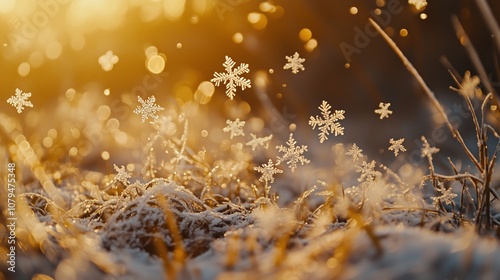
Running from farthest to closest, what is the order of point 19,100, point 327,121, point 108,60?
point 108,60, point 19,100, point 327,121

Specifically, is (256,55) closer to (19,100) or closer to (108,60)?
(108,60)

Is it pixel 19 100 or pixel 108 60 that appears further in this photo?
pixel 108 60

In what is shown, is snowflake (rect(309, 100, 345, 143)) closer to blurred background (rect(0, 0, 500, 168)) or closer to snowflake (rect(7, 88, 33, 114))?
snowflake (rect(7, 88, 33, 114))

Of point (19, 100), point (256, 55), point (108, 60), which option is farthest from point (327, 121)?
point (108, 60)

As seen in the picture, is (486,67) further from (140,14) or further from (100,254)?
(100,254)

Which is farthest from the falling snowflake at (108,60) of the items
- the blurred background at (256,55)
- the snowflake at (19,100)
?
the snowflake at (19,100)

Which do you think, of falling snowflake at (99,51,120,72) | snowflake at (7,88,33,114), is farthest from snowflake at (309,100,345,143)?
falling snowflake at (99,51,120,72)

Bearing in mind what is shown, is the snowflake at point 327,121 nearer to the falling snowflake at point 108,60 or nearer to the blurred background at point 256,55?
the blurred background at point 256,55
